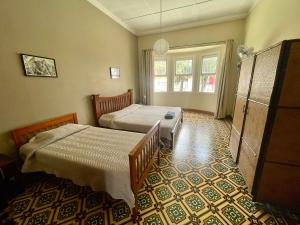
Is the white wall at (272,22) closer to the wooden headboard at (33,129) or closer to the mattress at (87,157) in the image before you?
the mattress at (87,157)

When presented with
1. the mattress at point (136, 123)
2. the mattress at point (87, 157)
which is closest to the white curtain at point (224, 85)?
the mattress at point (136, 123)

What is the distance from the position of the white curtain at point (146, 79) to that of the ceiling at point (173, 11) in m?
0.92

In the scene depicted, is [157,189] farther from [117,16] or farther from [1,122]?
[117,16]

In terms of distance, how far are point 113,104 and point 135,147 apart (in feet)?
8.74

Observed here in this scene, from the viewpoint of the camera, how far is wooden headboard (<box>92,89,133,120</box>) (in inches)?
127

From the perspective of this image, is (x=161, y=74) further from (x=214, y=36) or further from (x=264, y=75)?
(x=264, y=75)

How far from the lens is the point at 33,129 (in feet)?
6.75

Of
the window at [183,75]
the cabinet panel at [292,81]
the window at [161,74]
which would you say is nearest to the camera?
the cabinet panel at [292,81]

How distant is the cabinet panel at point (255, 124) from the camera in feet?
4.84

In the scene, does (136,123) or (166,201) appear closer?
(166,201)

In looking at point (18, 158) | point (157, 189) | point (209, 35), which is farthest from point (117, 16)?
point (157, 189)

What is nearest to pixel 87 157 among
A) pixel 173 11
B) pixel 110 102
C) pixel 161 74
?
pixel 110 102

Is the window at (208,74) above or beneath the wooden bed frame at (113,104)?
above

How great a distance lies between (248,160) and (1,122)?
3207mm
